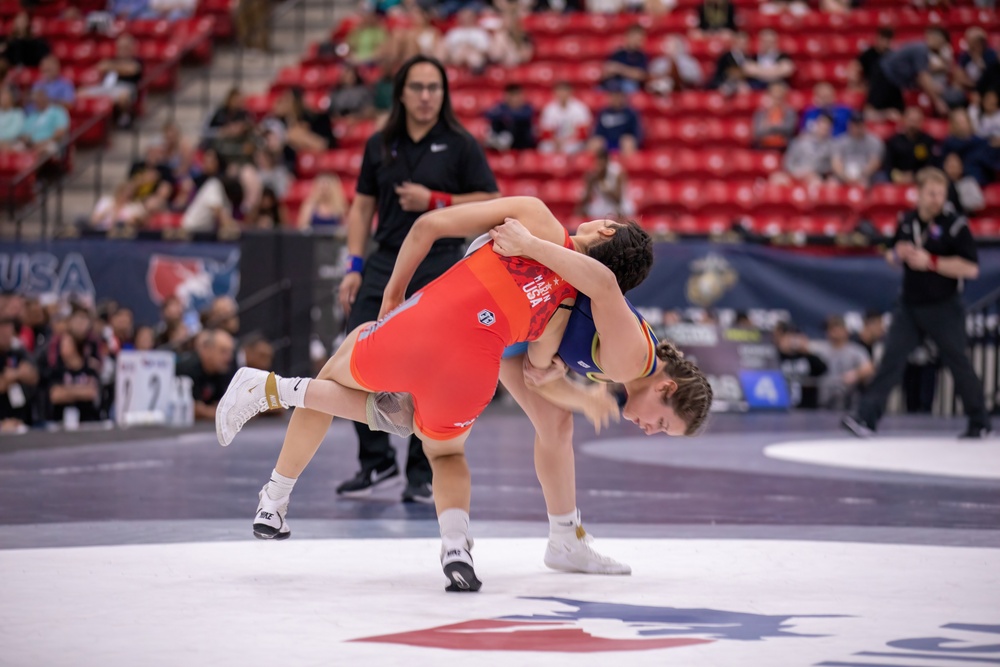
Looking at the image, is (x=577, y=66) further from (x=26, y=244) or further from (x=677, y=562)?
(x=677, y=562)

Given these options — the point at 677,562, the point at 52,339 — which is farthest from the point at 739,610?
the point at 52,339

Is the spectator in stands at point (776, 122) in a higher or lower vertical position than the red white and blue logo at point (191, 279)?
higher

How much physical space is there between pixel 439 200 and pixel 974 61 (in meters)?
9.28

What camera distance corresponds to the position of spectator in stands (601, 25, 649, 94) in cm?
1302

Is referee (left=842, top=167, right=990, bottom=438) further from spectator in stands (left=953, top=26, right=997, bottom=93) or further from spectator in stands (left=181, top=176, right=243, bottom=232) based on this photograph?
spectator in stands (left=181, top=176, right=243, bottom=232)

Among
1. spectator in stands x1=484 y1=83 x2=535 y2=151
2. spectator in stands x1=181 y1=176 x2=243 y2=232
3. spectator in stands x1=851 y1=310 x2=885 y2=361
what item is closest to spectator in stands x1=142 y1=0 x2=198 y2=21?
spectator in stands x1=181 y1=176 x2=243 y2=232

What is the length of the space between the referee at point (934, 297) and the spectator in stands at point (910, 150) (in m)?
3.85

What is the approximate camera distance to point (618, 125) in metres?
12.5

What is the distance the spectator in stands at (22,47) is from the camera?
574 inches

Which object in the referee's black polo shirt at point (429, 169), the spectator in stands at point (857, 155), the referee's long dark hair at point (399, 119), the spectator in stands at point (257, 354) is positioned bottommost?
the spectator in stands at point (257, 354)

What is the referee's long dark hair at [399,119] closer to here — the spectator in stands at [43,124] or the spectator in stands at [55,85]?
the spectator in stands at [43,124]

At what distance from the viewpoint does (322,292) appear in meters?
9.34

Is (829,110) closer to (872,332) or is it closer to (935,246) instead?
(872,332)

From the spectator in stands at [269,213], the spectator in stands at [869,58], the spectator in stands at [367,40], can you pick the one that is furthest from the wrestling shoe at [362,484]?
the spectator in stands at [367,40]
